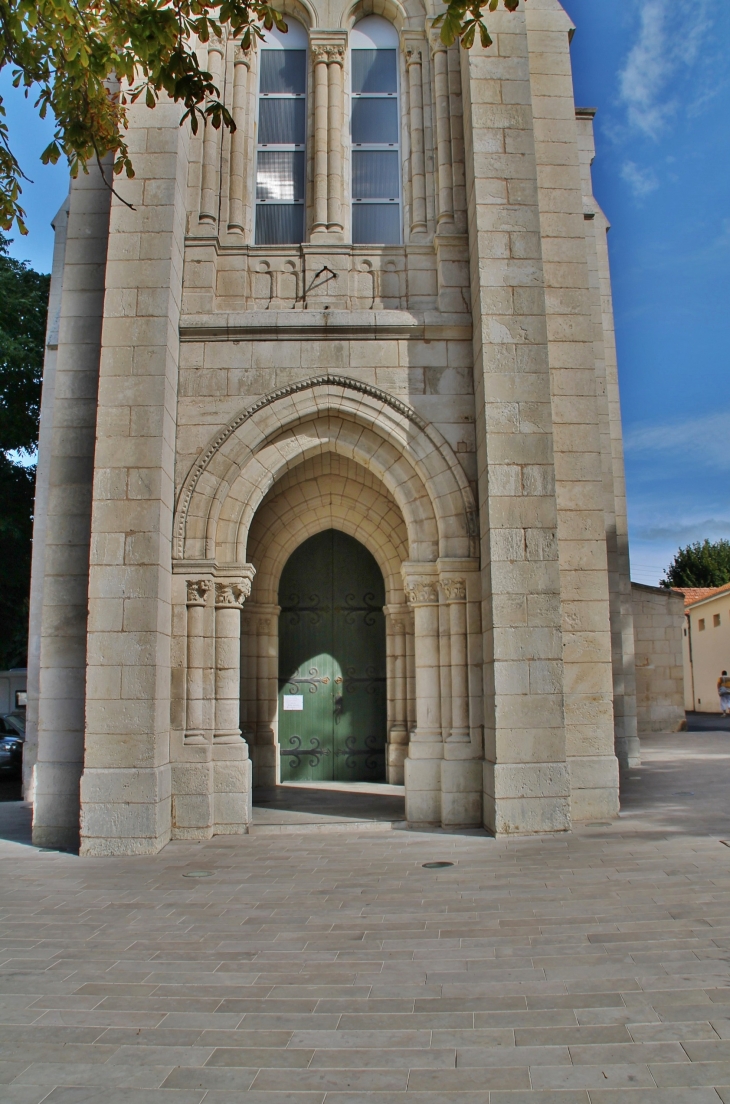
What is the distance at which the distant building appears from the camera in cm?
3125

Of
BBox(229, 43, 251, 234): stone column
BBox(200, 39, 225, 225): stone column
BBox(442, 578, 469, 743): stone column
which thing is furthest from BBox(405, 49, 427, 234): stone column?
BBox(442, 578, 469, 743): stone column

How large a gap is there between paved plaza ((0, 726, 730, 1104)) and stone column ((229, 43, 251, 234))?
6740mm

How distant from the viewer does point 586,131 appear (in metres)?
14.1

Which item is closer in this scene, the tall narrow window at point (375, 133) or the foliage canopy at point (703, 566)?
the tall narrow window at point (375, 133)

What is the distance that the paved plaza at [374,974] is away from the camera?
10.5 ft

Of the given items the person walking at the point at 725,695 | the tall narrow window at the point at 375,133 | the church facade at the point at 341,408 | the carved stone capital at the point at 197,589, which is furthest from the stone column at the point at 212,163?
the person walking at the point at 725,695

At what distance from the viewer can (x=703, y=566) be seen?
40.7 m

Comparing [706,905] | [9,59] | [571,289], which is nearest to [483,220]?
[571,289]

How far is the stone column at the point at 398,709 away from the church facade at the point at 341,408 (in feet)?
6.25

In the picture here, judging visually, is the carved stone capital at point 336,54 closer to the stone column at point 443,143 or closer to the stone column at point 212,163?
the stone column at point 443,143

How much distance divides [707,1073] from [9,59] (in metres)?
6.98

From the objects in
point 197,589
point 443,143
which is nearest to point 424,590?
point 197,589

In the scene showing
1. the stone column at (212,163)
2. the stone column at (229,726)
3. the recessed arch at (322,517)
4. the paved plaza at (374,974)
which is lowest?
the paved plaza at (374,974)

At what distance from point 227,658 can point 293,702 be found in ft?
10.7
